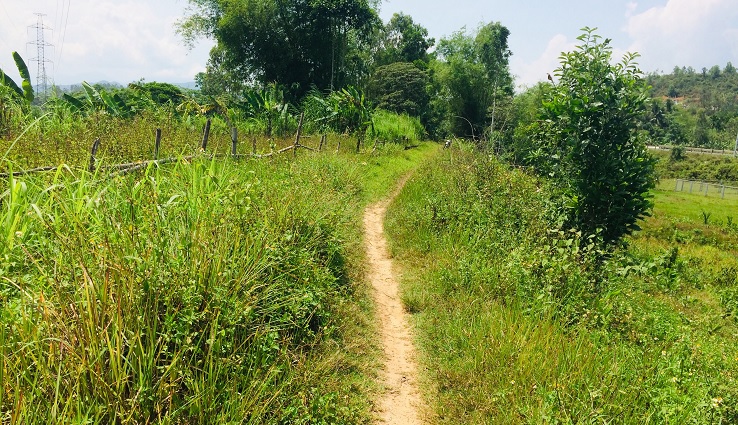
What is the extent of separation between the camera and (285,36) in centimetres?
2584

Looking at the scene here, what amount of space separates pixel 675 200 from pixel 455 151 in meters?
29.2

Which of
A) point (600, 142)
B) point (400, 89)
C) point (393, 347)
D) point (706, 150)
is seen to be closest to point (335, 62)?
point (400, 89)

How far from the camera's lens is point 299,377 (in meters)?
3.36

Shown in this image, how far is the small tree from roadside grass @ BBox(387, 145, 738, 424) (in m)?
0.59

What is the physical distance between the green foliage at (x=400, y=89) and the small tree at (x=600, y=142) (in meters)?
25.5

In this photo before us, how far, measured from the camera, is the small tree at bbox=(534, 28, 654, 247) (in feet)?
22.1

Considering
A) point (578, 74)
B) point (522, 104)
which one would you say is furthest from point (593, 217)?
point (522, 104)

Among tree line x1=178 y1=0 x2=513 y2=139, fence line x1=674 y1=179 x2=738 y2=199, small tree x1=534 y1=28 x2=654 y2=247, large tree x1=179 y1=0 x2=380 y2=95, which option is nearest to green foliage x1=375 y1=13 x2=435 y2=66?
tree line x1=178 y1=0 x2=513 y2=139

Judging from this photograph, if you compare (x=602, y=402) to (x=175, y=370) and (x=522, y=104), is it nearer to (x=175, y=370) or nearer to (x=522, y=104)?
(x=175, y=370)

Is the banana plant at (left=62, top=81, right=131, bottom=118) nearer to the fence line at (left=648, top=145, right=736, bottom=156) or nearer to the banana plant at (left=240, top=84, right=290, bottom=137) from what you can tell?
the banana plant at (left=240, top=84, right=290, bottom=137)

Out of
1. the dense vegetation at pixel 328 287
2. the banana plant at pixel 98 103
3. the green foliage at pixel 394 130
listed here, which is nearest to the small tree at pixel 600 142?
the dense vegetation at pixel 328 287

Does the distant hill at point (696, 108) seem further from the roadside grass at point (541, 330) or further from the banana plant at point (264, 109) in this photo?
the banana plant at point (264, 109)

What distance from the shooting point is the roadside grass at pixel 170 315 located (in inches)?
92.0

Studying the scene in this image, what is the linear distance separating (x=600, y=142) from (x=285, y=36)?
22.3m
